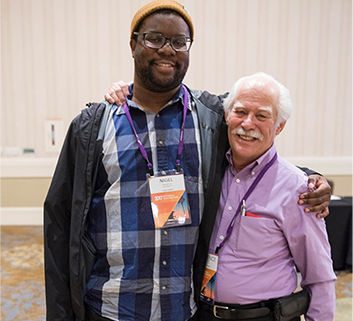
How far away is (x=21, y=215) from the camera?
15.2 feet

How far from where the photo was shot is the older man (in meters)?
1.42

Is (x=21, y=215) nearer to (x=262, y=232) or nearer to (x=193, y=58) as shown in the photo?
(x=193, y=58)

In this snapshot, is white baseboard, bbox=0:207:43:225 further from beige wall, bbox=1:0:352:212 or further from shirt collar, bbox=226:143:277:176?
shirt collar, bbox=226:143:277:176

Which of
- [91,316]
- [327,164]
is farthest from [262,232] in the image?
[327,164]

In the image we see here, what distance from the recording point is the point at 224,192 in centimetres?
154

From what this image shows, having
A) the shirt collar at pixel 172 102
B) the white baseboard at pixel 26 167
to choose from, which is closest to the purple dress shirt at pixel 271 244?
the shirt collar at pixel 172 102

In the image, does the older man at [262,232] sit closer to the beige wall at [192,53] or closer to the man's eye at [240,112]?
the man's eye at [240,112]

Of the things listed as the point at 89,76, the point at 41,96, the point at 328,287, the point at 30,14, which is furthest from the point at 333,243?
the point at 30,14

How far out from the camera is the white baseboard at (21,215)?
4633mm

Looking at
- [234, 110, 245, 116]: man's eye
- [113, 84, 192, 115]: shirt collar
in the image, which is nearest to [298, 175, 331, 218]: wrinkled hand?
[234, 110, 245, 116]: man's eye

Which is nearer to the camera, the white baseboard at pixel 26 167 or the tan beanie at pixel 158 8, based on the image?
the tan beanie at pixel 158 8

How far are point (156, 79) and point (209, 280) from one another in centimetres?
80

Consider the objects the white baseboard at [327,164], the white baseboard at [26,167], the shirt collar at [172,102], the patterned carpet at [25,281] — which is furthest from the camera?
the white baseboard at [327,164]

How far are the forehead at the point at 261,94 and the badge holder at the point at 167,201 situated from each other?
0.40 metres
